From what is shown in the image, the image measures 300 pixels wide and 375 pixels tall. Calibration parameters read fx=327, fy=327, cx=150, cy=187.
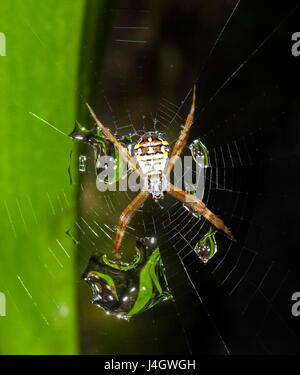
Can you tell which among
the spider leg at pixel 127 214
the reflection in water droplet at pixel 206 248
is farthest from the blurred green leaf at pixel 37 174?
the reflection in water droplet at pixel 206 248

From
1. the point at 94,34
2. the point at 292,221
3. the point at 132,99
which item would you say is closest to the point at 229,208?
the point at 292,221

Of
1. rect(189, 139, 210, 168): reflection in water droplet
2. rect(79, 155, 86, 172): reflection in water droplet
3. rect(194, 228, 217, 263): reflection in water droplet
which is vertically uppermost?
rect(189, 139, 210, 168): reflection in water droplet

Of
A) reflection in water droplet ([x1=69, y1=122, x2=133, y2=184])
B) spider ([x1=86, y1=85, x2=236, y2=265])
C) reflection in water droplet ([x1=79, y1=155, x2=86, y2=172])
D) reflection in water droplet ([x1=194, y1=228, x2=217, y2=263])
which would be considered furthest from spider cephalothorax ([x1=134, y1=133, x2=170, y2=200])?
reflection in water droplet ([x1=79, y1=155, x2=86, y2=172])

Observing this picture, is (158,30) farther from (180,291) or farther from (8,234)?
(180,291)

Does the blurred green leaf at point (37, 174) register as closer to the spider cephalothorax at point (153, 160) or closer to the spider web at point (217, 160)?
the spider web at point (217, 160)

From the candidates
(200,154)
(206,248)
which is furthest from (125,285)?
(200,154)

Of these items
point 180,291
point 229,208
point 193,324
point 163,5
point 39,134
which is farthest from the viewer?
point 229,208

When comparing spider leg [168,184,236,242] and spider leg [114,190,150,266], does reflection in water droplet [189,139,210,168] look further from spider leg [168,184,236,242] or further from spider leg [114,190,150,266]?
spider leg [114,190,150,266]
